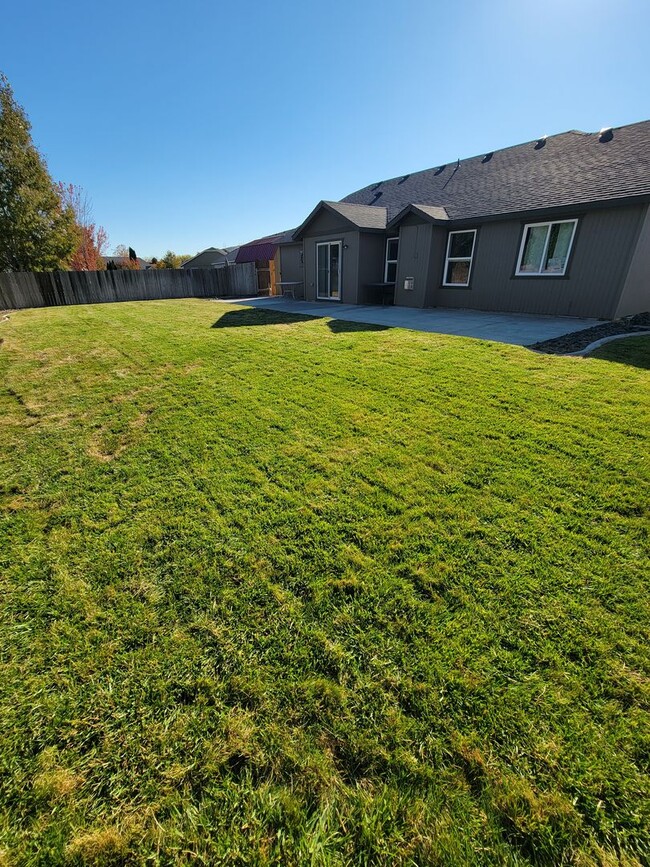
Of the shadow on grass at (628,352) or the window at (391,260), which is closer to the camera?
the shadow on grass at (628,352)

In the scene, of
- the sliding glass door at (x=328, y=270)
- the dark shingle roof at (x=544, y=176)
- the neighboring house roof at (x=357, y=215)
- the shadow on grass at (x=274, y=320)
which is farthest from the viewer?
the sliding glass door at (x=328, y=270)

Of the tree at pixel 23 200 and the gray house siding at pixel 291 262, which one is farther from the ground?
the tree at pixel 23 200

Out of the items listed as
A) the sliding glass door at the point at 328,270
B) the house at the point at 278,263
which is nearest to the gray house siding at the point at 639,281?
the sliding glass door at the point at 328,270

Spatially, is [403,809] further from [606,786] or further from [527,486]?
[527,486]

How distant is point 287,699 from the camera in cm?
179

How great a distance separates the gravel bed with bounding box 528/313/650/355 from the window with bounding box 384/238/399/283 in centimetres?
753

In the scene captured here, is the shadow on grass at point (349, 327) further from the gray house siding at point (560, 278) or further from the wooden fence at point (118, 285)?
the wooden fence at point (118, 285)

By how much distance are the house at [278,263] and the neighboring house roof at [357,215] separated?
2.07m

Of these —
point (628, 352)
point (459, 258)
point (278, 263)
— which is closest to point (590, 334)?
point (628, 352)

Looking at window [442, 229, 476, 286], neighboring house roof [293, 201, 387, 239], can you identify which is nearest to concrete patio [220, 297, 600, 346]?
window [442, 229, 476, 286]

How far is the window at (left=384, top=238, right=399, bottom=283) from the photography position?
14266mm

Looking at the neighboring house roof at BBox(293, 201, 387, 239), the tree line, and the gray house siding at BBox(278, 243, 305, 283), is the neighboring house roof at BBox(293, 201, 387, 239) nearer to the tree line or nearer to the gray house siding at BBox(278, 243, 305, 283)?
the gray house siding at BBox(278, 243, 305, 283)

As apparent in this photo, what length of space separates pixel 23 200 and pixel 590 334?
27.0 meters

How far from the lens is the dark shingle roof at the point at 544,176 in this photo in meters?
9.63
